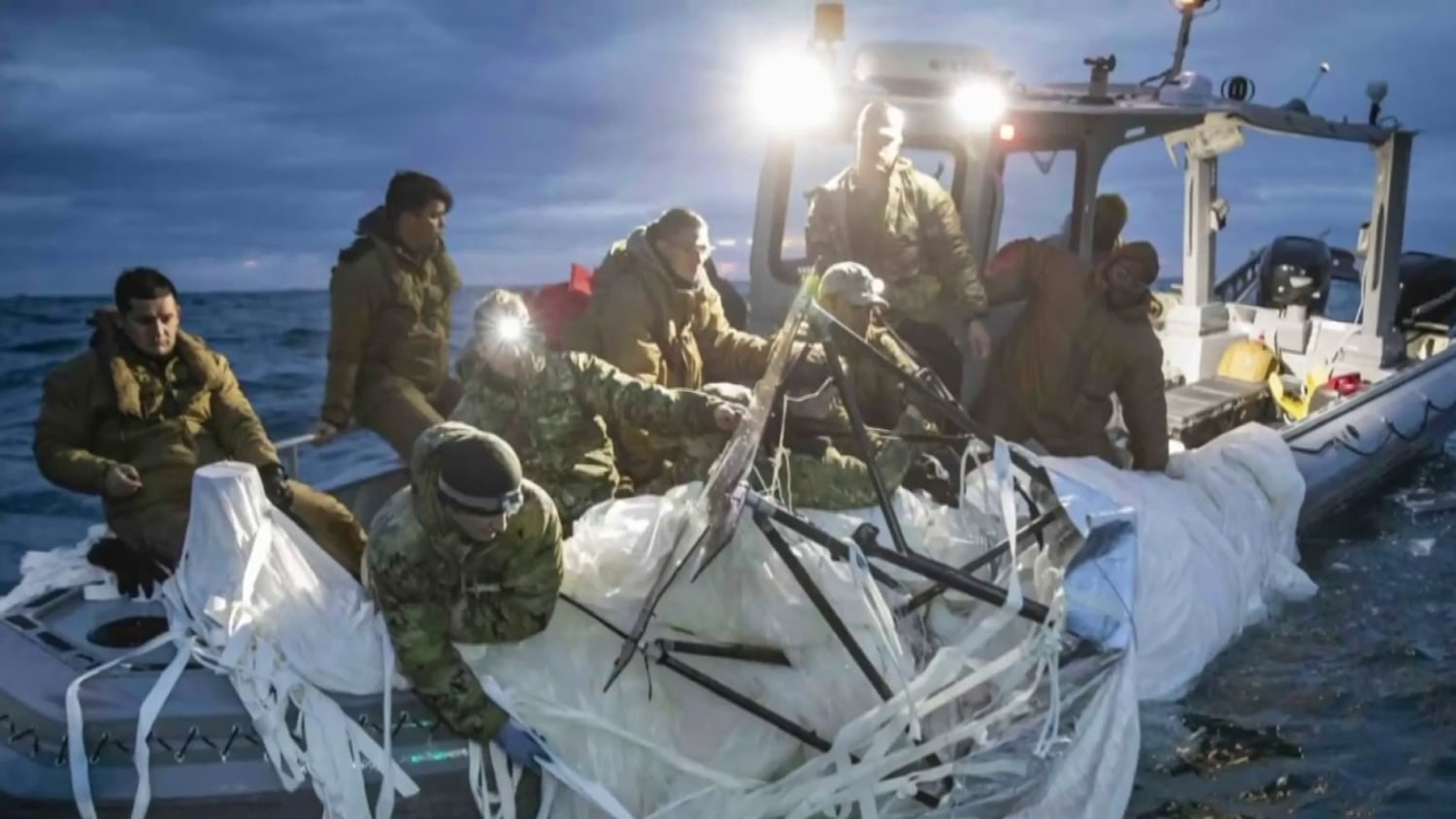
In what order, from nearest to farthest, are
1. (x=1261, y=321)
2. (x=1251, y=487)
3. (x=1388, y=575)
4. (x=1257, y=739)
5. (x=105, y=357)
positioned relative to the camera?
(x=105, y=357), (x=1257, y=739), (x=1251, y=487), (x=1388, y=575), (x=1261, y=321)

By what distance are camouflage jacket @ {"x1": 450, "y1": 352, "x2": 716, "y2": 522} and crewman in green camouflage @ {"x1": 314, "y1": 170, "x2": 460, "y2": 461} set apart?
0.95m

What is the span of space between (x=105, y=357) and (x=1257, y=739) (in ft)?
15.6

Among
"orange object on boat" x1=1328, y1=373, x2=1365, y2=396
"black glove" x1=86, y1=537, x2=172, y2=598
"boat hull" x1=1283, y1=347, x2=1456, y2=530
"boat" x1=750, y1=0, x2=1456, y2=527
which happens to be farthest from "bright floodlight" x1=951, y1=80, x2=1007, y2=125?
"black glove" x1=86, y1=537, x2=172, y2=598

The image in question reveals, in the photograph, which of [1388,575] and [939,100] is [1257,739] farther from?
[939,100]

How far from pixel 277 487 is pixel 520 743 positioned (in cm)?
135

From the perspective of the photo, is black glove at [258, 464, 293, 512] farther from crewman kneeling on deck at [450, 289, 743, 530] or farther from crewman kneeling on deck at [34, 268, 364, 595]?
crewman kneeling on deck at [450, 289, 743, 530]

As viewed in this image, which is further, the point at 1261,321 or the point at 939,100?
the point at 1261,321

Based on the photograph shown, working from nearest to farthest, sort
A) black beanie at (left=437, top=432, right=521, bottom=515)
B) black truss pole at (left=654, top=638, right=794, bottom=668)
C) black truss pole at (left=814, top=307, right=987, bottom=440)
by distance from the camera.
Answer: black beanie at (left=437, top=432, right=521, bottom=515) < black truss pole at (left=654, top=638, right=794, bottom=668) < black truss pole at (left=814, top=307, right=987, bottom=440)

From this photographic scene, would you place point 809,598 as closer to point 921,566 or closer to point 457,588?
point 921,566

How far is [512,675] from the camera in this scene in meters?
3.22

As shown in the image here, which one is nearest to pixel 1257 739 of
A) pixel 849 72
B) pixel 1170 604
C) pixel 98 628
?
pixel 1170 604

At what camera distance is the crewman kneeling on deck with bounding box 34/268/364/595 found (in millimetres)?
3807

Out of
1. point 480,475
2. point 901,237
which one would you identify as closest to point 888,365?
point 480,475

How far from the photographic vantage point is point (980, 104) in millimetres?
5730
